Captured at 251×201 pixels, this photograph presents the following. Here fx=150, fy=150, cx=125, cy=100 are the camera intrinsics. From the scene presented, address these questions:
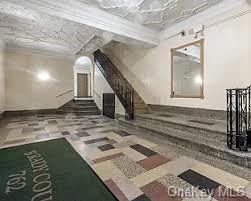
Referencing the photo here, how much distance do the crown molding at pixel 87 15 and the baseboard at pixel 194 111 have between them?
2502 mm

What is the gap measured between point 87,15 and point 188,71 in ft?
10.7

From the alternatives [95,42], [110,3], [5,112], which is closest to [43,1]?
[110,3]

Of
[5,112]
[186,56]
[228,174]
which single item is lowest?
[228,174]

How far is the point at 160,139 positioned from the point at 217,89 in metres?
1.97

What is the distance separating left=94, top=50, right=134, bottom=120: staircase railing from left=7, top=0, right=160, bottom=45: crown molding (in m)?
2.11

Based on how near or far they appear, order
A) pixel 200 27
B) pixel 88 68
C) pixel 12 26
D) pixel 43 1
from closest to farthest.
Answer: pixel 43 1
pixel 200 27
pixel 12 26
pixel 88 68

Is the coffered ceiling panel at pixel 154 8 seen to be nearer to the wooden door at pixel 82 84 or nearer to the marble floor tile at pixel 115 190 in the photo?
the marble floor tile at pixel 115 190

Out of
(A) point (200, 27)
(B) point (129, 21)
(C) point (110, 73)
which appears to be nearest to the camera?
(A) point (200, 27)

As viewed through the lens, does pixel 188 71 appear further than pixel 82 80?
No

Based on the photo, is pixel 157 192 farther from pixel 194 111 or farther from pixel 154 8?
pixel 154 8

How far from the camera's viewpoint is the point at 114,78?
757cm

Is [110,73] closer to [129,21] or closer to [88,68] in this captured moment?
[129,21]

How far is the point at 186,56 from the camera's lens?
4641 millimetres

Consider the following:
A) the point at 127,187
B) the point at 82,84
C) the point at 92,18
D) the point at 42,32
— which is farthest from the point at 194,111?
the point at 82,84
